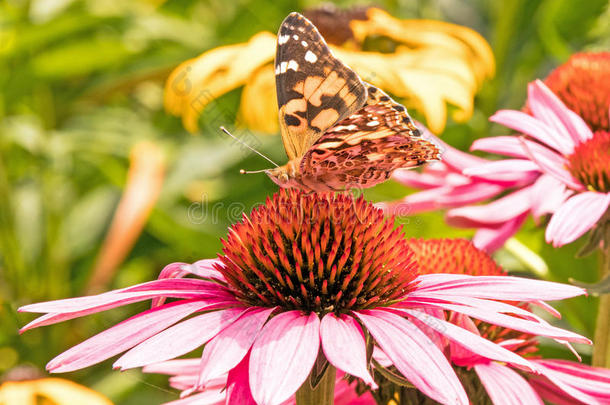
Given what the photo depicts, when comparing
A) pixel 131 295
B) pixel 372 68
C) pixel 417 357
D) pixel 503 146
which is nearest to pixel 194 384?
pixel 131 295

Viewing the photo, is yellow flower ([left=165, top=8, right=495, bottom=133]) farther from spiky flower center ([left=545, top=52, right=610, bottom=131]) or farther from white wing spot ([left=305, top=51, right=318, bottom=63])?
white wing spot ([left=305, top=51, right=318, bottom=63])

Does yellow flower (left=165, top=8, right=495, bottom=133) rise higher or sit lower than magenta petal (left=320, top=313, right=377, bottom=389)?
higher

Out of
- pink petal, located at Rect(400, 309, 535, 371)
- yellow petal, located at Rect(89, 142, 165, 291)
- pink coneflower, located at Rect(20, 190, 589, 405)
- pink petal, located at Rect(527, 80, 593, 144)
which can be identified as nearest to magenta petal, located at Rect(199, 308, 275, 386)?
pink coneflower, located at Rect(20, 190, 589, 405)

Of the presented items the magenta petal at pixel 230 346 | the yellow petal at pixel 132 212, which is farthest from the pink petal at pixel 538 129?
the yellow petal at pixel 132 212

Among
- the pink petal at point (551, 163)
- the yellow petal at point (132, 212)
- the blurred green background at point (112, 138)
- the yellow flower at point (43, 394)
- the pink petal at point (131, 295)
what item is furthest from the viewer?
the yellow petal at point (132, 212)

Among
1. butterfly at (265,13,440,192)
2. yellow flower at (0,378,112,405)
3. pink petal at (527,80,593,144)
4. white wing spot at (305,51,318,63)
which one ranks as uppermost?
pink petal at (527,80,593,144)

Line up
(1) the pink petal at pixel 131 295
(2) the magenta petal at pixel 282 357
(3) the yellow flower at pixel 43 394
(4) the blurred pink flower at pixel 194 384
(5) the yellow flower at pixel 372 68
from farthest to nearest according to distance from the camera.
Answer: (5) the yellow flower at pixel 372 68, (3) the yellow flower at pixel 43 394, (4) the blurred pink flower at pixel 194 384, (1) the pink petal at pixel 131 295, (2) the magenta petal at pixel 282 357

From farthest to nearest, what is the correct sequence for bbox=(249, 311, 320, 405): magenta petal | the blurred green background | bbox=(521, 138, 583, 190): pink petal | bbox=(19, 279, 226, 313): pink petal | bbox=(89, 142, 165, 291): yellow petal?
1. bbox=(89, 142, 165, 291): yellow petal
2. the blurred green background
3. bbox=(521, 138, 583, 190): pink petal
4. bbox=(19, 279, 226, 313): pink petal
5. bbox=(249, 311, 320, 405): magenta petal

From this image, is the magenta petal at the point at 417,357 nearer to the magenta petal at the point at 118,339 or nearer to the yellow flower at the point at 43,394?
the magenta petal at the point at 118,339
